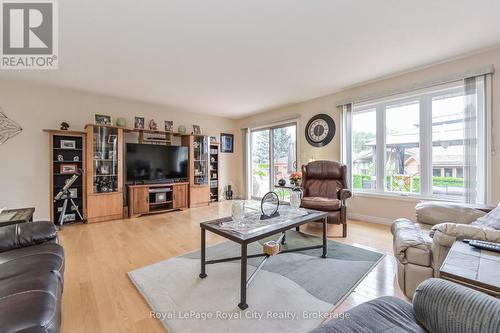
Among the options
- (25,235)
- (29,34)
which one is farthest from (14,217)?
(29,34)

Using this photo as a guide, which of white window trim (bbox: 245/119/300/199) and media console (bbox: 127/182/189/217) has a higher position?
white window trim (bbox: 245/119/300/199)

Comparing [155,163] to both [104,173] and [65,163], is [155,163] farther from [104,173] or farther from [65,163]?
[65,163]

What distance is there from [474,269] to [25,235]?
8.89ft

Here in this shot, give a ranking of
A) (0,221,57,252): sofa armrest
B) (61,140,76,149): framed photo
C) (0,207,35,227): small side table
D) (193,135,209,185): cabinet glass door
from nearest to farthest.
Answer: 1. (0,221,57,252): sofa armrest
2. (0,207,35,227): small side table
3. (61,140,76,149): framed photo
4. (193,135,209,185): cabinet glass door

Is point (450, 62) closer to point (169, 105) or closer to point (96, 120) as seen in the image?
point (169, 105)

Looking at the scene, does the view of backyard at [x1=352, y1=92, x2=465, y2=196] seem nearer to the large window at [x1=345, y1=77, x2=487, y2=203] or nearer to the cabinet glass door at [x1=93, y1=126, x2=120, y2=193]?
the large window at [x1=345, y1=77, x2=487, y2=203]

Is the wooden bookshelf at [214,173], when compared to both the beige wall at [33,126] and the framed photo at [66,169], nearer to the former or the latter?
the beige wall at [33,126]

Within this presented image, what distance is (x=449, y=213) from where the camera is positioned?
2092 mm

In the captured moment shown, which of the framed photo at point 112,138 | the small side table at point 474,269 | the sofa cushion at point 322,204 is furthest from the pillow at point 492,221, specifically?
the framed photo at point 112,138

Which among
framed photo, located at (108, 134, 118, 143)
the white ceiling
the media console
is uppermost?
the white ceiling

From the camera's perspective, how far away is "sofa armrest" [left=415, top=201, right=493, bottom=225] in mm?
2006

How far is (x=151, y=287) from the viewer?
1.82 m

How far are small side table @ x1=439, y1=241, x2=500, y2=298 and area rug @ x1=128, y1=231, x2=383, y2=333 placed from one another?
831 mm

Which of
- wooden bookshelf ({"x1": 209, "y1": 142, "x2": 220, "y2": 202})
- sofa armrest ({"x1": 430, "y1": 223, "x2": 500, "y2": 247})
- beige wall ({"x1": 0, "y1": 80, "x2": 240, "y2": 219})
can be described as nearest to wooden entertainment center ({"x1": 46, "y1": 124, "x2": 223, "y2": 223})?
beige wall ({"x1": 0, "y1": 80, "x2": 240, "y2": 219})
